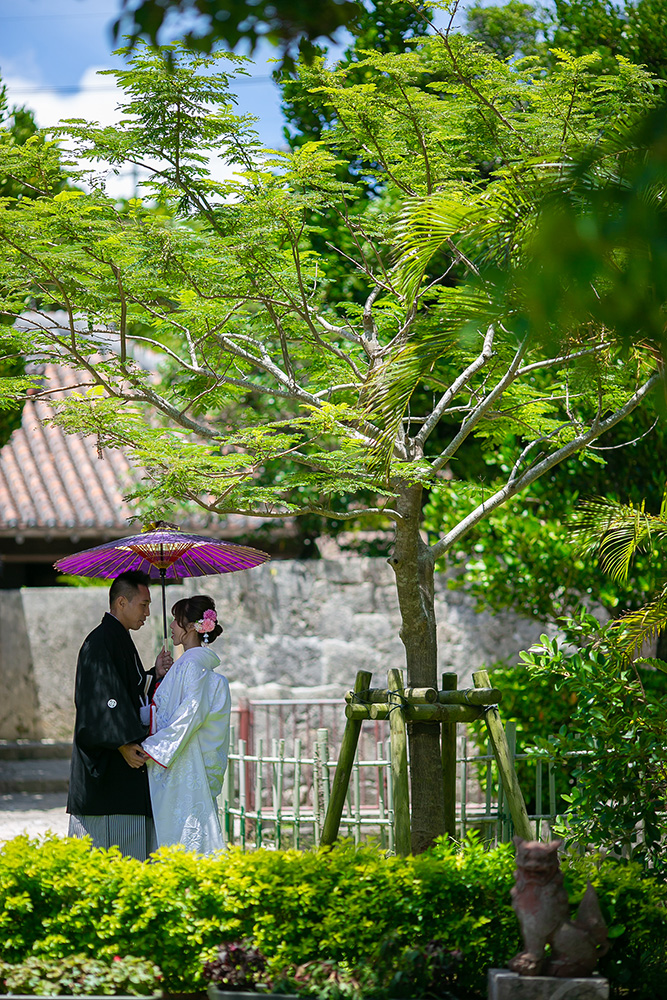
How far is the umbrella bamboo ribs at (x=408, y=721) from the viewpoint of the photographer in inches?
196

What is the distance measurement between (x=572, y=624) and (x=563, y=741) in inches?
33.4

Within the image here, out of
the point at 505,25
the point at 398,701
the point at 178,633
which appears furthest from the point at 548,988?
the point at 505,25

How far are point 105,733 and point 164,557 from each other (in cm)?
124

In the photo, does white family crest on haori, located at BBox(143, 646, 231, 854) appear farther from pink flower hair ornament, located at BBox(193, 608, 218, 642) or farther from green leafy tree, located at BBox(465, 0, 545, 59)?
green leafy tree, located at BBox(465, 0, 545, 59)

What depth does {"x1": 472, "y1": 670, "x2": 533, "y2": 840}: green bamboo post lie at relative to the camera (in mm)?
4957

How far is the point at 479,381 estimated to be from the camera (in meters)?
6.49

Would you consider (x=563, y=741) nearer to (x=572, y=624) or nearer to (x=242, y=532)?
(x=572, y=624)

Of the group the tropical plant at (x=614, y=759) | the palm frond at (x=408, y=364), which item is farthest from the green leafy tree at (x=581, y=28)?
the tropical plant at (x=614, y=759)

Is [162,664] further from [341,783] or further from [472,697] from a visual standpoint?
[472,697]

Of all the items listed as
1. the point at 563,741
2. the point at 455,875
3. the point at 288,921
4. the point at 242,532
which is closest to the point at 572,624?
the point at 563,741

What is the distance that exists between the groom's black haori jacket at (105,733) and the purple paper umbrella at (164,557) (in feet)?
1.84

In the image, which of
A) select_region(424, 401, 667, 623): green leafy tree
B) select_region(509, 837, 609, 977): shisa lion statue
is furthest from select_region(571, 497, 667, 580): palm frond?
select_region(509, 837, 609, 977): shisa lion statue

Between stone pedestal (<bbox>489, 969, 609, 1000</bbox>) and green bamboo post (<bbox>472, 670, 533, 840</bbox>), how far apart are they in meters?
1.14

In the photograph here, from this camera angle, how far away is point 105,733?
5.34 metres
